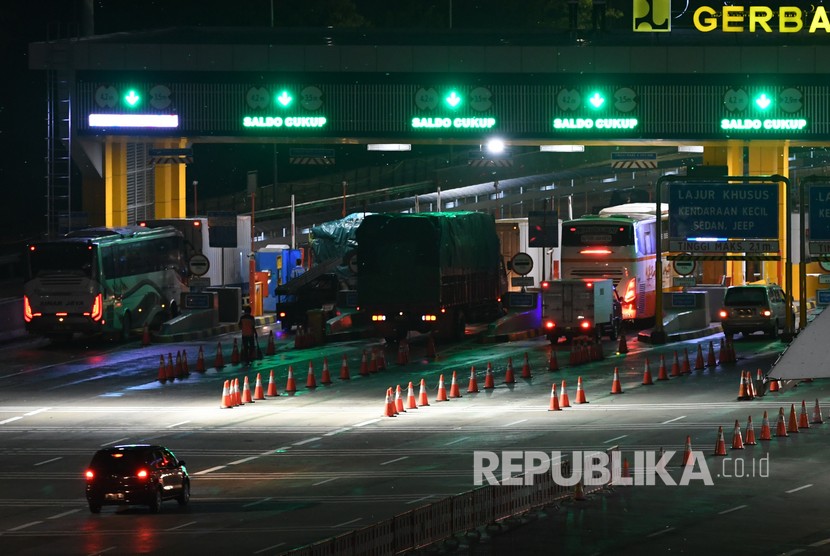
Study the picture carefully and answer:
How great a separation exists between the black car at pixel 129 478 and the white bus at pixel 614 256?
101ft

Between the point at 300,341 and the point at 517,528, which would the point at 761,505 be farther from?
the point at 300,341

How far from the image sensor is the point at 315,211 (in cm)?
7975

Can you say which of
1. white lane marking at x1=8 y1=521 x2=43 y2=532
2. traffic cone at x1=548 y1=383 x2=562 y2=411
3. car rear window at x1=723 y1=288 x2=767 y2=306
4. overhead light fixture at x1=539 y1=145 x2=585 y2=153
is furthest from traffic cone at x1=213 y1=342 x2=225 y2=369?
white lane marking at x1=8 y1=521 x2=43 y2=532

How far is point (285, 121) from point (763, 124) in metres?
14.2

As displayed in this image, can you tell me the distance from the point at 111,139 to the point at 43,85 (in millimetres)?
23228

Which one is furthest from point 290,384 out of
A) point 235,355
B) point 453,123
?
point 453,123

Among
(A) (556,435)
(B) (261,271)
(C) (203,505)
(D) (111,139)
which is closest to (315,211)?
(B) (261,271)

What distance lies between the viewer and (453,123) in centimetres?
5175

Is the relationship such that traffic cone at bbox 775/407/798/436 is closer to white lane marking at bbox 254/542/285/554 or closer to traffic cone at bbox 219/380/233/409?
traffic cone at bbox 219/380/233/409

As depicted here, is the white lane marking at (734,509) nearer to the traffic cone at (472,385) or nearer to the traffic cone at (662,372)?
the traffic cone at (472,385)

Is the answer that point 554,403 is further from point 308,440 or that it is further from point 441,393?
point 308,440

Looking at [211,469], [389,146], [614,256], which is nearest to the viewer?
[211,469]

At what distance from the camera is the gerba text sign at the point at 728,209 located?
4806 cm

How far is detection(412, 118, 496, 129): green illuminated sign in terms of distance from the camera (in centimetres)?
5166
